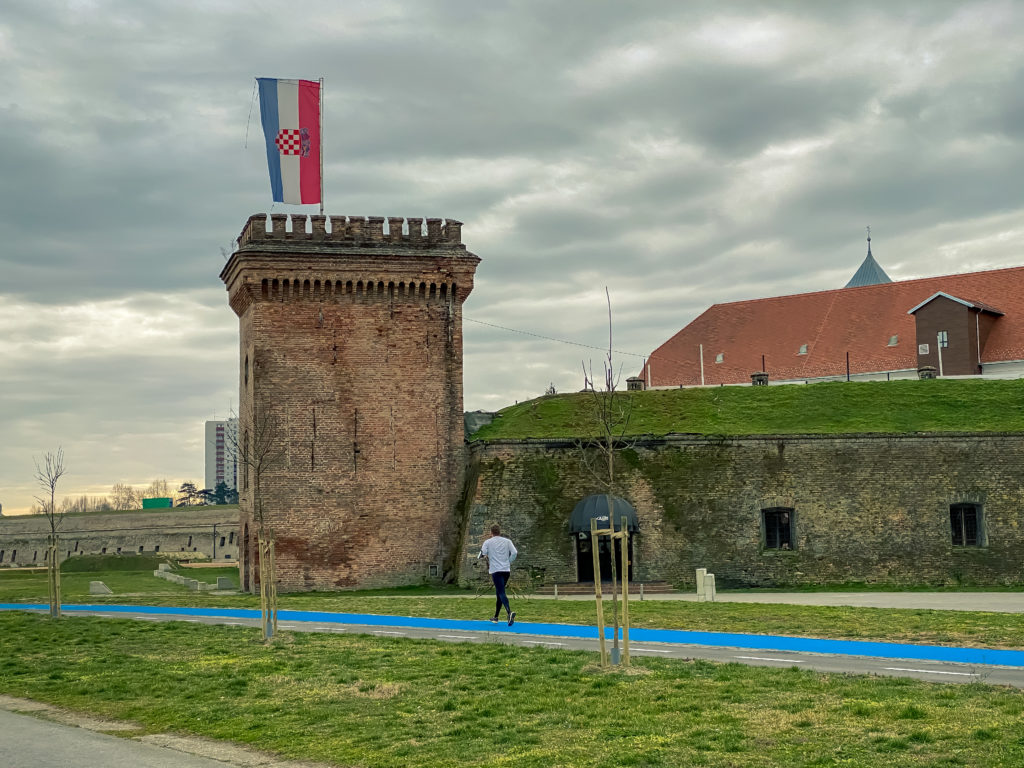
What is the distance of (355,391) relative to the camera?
34.6 meters

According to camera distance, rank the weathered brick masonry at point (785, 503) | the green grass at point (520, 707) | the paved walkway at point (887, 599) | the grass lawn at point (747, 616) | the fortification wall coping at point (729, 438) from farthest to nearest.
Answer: the fortification wall coping at point (729, 438) < the weathered brick masonry at point (785, 503) < the paved walkway at point (887, 599) < the grass lawn at point (747, 616) < the green grass at point (520, 707)

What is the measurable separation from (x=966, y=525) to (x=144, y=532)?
6823 cm

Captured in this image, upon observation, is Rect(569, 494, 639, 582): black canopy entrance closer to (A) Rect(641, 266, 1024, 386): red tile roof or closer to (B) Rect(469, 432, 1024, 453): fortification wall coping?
(B) Rect(469, 432, 1024, 453): fortification wall coping

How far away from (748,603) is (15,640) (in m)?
15.1

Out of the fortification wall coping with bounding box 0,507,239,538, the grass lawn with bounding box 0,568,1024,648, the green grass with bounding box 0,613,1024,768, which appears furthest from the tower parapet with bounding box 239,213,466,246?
the fortification wall coping with bounding box 0,507,239,538

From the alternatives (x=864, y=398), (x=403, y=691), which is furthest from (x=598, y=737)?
(x=864, y=398)

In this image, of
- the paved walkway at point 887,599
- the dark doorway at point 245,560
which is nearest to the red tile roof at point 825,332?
the paved walkway at point 887,599

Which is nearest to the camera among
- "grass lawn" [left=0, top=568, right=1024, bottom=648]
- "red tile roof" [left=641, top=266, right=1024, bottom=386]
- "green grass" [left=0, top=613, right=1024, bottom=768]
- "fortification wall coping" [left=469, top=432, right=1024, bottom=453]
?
"green grass" [left=0, top=613, right=1024, bottom=768]

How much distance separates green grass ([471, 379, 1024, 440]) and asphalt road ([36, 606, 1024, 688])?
50.5 ft

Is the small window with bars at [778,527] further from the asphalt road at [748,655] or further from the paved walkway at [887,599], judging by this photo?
the asphalt road at [748,655]

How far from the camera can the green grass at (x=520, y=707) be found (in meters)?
9.14

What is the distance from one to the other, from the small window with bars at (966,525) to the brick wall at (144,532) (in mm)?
62450

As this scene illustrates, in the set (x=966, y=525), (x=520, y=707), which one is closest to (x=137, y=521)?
(x=966, y=525)

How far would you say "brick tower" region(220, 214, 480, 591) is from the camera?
33844mm
